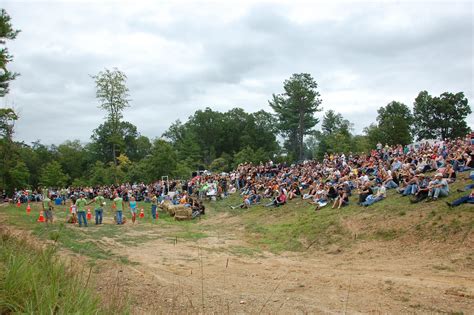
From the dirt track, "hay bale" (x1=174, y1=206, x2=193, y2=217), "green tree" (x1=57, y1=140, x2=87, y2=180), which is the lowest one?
the dirt track

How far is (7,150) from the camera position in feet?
131

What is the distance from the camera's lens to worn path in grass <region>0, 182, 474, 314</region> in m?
7.28

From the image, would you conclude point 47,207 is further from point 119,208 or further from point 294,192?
point 294,192

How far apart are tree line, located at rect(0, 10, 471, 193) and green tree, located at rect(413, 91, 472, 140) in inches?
4.8

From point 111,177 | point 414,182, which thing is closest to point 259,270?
point 414,182

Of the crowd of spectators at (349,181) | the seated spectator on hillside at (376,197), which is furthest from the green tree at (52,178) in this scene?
the seated spectator on hillside at (376,197)

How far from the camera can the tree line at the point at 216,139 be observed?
48.5 metres

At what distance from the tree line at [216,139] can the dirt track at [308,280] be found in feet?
63.0

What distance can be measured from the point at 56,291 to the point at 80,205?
15.4 metres

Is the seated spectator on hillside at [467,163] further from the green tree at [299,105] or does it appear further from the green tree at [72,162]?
the green tree at [72,162]

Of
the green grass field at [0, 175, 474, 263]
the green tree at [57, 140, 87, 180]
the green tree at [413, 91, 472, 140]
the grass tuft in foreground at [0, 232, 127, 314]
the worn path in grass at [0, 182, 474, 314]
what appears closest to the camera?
the grass tuft in foreground at [0, 232, 127, 314]

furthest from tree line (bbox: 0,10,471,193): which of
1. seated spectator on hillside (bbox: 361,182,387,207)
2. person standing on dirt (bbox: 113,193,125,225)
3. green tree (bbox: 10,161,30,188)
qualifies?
seated spectator on hillside (bbox: 361,182,387,207)

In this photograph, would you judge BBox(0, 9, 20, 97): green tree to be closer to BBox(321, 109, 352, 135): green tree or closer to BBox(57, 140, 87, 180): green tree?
BBox(57, 140, 87, 180): green tree

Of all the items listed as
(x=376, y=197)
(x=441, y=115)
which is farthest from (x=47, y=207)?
(x=441, y=115)
